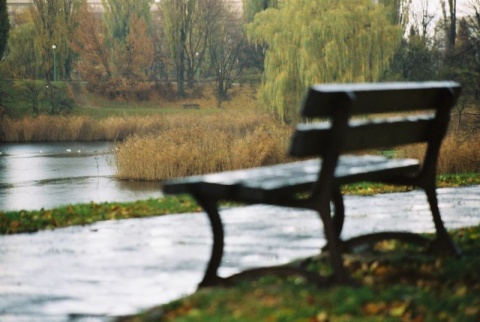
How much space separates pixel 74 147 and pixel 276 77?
345 inches

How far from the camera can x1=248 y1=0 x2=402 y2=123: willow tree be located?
3219 cm

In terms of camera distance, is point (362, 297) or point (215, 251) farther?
point (215, 251)

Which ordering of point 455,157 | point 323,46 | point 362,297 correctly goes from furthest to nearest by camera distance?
point 323,46 → point 455,157 → point 362,297

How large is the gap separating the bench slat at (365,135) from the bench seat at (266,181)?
17cm

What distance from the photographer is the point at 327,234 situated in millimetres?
5344

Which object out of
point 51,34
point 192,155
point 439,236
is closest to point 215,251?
point 439,236

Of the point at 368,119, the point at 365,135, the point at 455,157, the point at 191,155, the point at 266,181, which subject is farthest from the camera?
the point at 191,155

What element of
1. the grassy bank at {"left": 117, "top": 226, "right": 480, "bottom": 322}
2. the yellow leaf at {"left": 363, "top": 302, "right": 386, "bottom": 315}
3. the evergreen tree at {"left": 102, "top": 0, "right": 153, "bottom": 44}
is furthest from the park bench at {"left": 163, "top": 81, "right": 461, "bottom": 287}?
the evergreen tree at {"left": 102, "top": 0, "right": 153, "bottom": 44}

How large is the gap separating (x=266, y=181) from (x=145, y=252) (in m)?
2.20

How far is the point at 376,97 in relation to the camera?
18.8ft

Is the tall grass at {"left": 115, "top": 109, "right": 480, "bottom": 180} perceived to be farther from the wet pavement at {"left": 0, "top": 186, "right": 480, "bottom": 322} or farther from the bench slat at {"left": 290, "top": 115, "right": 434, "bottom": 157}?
the bench slat at {"left": 290, "top": 115, "right": 434, "bottom": 157}

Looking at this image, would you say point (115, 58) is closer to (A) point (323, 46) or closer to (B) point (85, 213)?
(A) point (323, 46)

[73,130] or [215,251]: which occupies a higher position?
[215,251]

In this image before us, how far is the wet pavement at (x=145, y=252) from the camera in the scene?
565 cm
